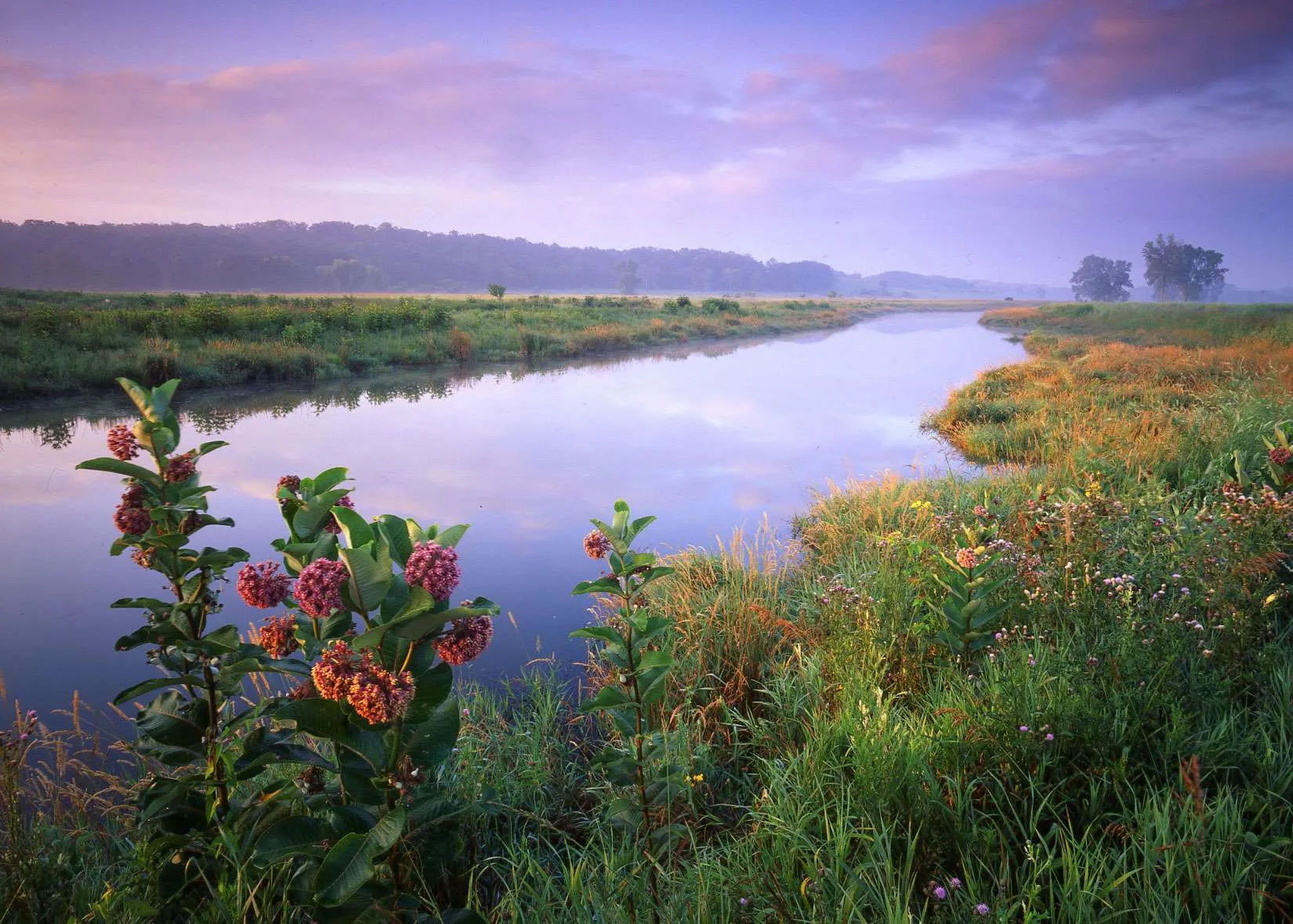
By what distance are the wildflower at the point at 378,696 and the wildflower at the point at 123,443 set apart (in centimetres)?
107

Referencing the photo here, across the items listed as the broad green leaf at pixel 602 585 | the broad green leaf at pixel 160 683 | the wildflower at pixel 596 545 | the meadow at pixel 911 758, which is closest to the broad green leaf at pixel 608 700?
the meadow at pixel 911 758

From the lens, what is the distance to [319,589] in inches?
62.4

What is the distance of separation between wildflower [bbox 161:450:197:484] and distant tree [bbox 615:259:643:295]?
132m

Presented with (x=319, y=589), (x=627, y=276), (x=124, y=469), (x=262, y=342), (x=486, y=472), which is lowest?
(x=486, y=472)

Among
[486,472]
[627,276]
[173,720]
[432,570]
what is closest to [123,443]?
[173,720]

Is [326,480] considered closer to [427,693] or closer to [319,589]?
[319,589]

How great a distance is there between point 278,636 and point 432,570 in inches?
21.6

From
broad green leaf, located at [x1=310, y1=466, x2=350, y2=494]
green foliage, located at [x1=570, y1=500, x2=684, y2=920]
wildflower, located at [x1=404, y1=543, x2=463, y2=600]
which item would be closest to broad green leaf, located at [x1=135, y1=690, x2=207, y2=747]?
broad green leaf, located at [x1=310, y1=466, x2=350, y2=494]

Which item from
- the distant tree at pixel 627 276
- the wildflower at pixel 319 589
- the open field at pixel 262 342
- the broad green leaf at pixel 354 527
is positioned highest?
the distant tree at pixel 627 276

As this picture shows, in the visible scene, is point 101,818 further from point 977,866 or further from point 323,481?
point 977,866

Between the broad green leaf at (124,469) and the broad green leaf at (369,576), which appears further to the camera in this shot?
the broad green leaf at (124,469)

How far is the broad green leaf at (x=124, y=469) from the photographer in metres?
1.73

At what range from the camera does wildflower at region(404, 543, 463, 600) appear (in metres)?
1.61

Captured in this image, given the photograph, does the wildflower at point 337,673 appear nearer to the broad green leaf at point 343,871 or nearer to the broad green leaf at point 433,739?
the broad green leaf at point 433,739
